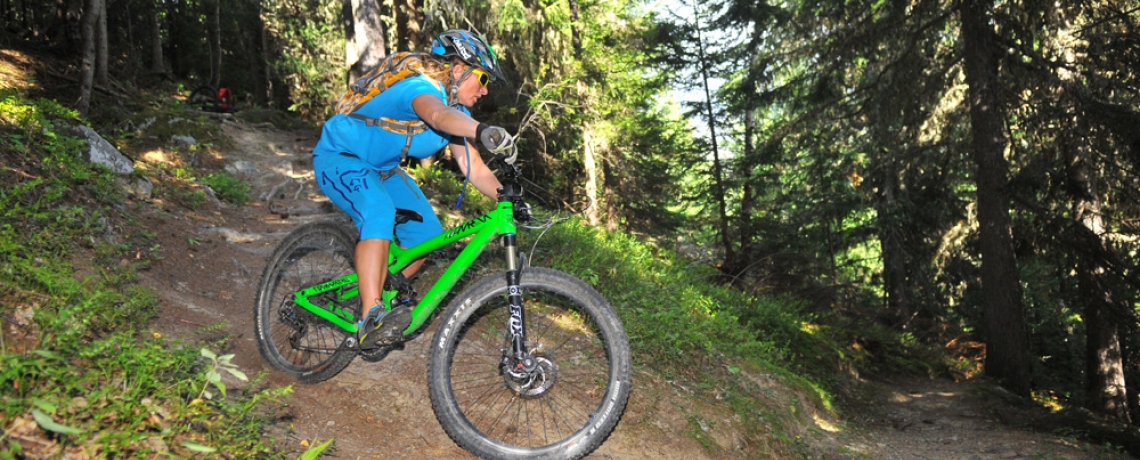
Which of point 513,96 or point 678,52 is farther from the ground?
point 678,52

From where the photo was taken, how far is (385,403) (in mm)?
4562

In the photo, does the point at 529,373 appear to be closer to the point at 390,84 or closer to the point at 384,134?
the point at 384,134

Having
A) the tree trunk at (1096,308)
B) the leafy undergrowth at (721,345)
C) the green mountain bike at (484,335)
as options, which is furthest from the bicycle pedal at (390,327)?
the tree trunk at (1096,308)

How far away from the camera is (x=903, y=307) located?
1848cm

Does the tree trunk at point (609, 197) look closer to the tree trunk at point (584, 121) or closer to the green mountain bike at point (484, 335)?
the tree trunk at point (584, 121)

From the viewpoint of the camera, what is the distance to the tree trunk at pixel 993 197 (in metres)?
11.0

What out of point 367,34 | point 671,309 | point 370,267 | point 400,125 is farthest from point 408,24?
point 370,267

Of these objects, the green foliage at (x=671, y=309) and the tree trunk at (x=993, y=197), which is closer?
the green foliage at (x=671, y=309)

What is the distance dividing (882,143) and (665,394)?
34.6 ft

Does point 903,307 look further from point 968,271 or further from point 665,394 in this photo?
point 665,394

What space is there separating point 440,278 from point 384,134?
3.37 feet

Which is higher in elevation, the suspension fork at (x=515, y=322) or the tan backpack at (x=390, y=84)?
the tan backpack at (x=390, y=84)

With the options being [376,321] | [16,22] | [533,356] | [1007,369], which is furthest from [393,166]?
[16,22]

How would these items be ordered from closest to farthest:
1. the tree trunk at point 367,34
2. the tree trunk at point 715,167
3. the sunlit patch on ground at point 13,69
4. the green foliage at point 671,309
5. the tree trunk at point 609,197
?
the green foliage at point 671,309 → the sunlit patch on ground at point 13,69 → the tree trunk at point 367,34 → the tree trunk at point 609,197 → the tree trunk at point 715,167
